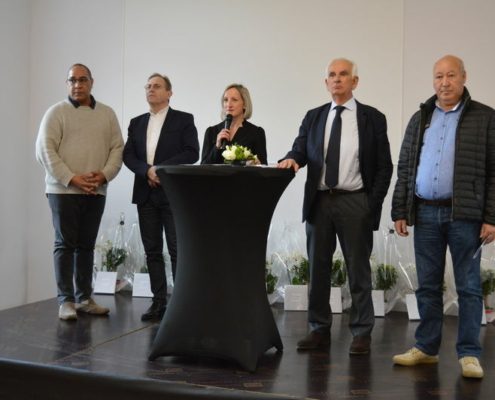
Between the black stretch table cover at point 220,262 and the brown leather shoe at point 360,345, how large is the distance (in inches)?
20.6

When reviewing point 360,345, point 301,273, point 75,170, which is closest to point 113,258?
point 75,170

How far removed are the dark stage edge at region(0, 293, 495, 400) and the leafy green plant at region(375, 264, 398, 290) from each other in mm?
461

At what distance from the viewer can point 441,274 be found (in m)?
3.16

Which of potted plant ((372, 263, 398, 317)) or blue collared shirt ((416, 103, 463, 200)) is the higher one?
blue collared shirt ((416, 103, 463, 200))

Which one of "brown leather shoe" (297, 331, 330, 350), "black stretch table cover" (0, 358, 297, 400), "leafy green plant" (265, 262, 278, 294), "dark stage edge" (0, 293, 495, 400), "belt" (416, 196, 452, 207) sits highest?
"belt" (416, 196, 452, 207)

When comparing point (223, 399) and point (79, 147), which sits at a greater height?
point (79, 147)

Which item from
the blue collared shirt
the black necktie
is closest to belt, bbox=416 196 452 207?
the blue collared shirt

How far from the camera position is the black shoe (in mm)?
4305

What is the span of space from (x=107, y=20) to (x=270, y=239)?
8.15ft

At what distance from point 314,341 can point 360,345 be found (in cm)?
26

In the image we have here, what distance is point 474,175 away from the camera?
297 cm

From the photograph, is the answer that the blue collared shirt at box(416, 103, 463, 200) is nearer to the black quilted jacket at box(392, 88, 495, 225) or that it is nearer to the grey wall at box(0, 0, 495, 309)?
the black quilted jacket at box(392, 88, 495, 225)

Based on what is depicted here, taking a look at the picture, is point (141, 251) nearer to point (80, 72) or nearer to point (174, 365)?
point (80, 72)

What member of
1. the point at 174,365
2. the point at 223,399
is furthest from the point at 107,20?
the point at 223,399
